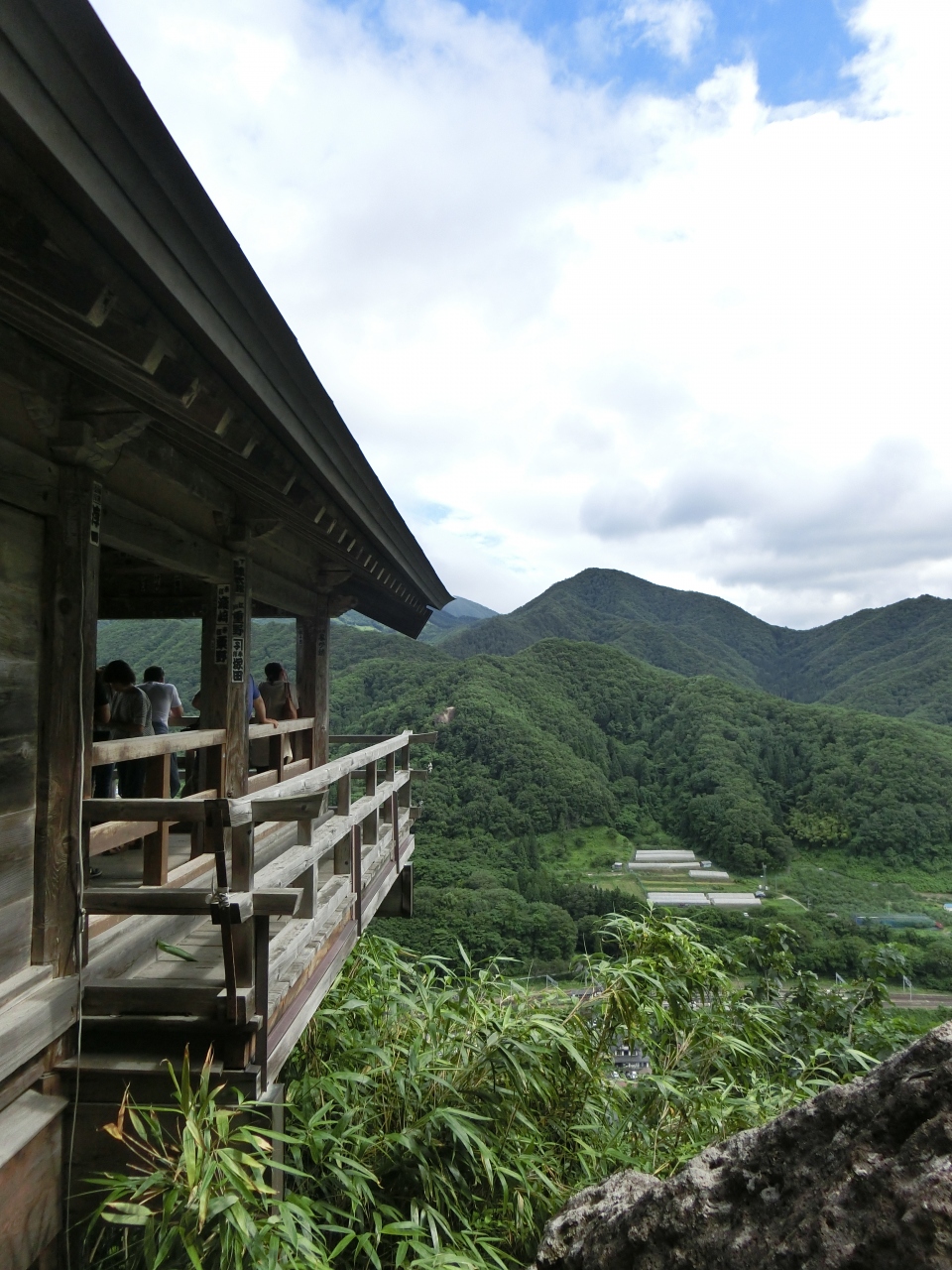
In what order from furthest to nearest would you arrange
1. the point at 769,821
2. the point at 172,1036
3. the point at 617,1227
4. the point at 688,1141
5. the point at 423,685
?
the point at 423,685 → the point at 769,821 → the point at 688,1141 → the point at 172,1036 → the point at 617,1227

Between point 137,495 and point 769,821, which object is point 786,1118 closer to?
point 137,495

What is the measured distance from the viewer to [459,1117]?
3.26m

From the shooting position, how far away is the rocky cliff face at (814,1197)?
1.25 m

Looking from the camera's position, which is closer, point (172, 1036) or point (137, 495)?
point (172, 1036)

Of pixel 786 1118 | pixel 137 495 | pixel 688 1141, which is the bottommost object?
→ pixel 688 1141

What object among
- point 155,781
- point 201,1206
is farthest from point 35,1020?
point 155,781

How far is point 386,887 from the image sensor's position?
566 cm

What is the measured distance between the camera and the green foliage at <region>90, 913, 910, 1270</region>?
2156 millimetres

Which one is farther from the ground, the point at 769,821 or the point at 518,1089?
the point at 518,1089

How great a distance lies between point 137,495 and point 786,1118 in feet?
10.8

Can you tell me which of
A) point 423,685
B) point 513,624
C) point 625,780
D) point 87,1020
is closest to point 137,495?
point 87,1020

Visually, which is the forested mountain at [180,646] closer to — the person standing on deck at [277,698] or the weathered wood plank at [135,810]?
the person standing on deck at [277,698]

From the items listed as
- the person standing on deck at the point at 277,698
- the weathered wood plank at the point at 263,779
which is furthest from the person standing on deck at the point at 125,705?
the person standing on deck at the point at 277,698

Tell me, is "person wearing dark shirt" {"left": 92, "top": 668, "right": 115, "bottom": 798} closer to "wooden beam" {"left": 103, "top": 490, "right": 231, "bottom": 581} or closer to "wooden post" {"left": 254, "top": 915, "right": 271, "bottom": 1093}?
"wooden beam" {"left": 103, "top": 490, "right": 231, "bottom": 581}
